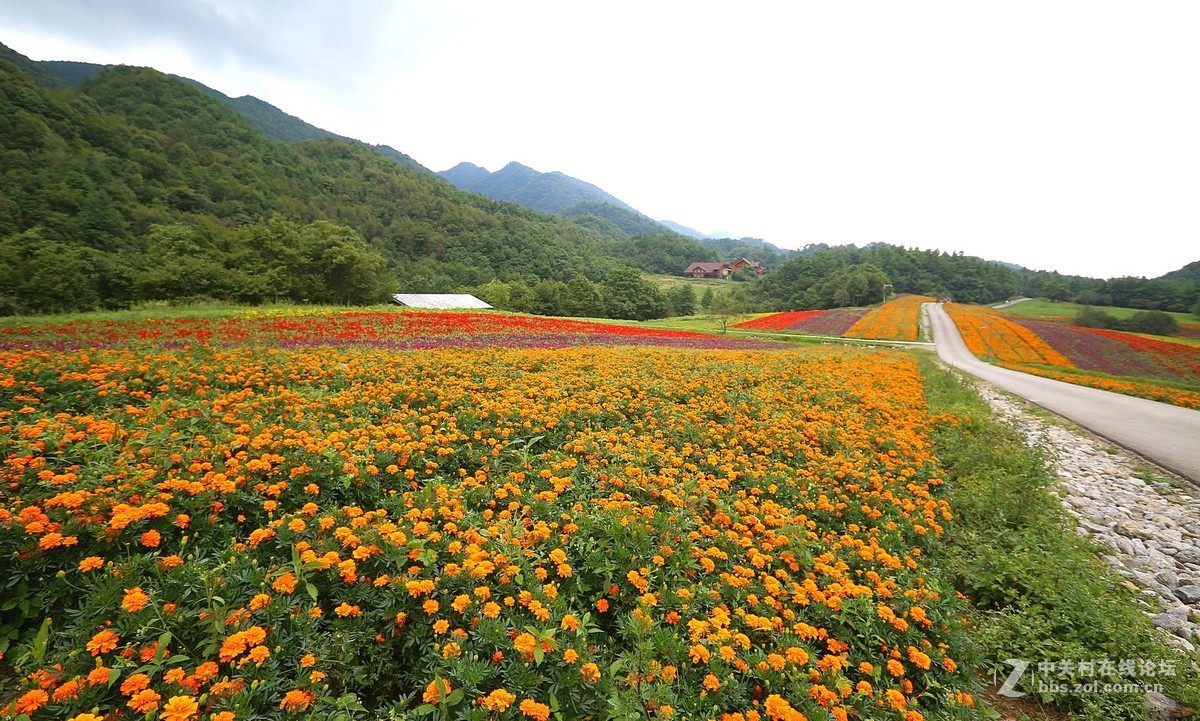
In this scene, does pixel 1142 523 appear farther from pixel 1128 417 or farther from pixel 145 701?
pixel 145 701

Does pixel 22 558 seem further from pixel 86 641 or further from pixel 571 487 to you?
pixel 571 487

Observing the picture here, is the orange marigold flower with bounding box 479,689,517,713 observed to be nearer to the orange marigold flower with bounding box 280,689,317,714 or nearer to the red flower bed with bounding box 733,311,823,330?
the orange marigold flower with bounding box 280,689,317,714

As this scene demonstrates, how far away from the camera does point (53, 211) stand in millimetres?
37500

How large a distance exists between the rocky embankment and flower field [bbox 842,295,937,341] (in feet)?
110

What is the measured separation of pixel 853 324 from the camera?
45625 millimetres

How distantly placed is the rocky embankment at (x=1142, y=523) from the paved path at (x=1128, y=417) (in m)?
0.67

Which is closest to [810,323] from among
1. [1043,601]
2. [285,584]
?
[1043,601]

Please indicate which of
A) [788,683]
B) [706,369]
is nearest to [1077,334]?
[706,369]

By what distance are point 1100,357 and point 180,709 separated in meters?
40.3

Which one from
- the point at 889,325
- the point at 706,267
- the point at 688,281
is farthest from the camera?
the point at 706,267

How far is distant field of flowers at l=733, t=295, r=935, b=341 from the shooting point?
4059 cm

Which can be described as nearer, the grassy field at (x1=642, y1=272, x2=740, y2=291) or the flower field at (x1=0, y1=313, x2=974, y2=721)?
the flower field at (x1=0, y1=313, x2=974, y2=721)

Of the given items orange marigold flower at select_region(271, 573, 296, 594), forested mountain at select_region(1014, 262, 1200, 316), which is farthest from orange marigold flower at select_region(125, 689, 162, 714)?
forested mountain at select_region(1014, 262, 1200, 316)

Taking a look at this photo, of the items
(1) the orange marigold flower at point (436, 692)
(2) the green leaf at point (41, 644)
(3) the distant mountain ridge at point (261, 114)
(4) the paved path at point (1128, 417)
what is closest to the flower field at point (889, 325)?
(4) the paved path at point (1128, 417)
